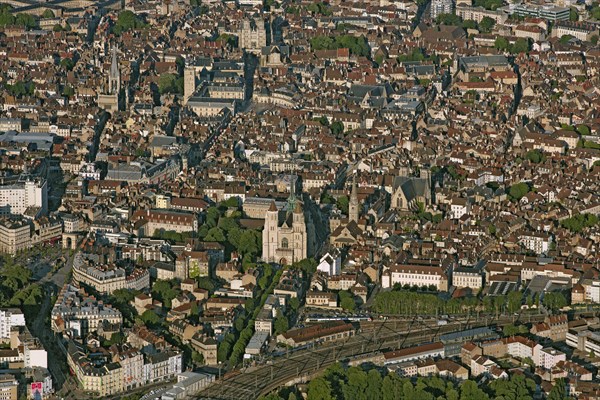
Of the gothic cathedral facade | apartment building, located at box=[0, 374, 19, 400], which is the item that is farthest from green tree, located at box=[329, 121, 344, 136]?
apartment building, located at box=[0, 374, 19, 400]

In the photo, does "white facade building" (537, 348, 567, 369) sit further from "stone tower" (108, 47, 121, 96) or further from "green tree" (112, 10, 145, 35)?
"green tree" (112, 10, 145, 35)

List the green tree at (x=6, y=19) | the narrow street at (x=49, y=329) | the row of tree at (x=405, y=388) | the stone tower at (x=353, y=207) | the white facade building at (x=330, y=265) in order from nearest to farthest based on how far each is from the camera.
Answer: the row of tree at (x=405, y=388) → the narrow street at (x=49, y=329) → the white facade building at (x=330, y=265) → the stone tower at (x=353, y=207) → the green tree at (x=6, y=19)

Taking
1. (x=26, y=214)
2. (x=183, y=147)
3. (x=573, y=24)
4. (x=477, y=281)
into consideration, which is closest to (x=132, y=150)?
(x=183, y=147)

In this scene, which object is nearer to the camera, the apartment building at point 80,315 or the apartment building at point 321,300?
the apartment building at point 80,315

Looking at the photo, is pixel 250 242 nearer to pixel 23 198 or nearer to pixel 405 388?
pixel 23 198

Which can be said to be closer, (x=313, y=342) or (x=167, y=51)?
(x=313, y=342)

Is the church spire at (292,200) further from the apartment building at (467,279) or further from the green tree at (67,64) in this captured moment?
the green tree at (67,64)

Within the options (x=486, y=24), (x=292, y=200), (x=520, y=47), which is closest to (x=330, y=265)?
(x=292, y=200)

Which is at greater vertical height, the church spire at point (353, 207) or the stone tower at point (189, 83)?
the stone tower at point (189, 83)

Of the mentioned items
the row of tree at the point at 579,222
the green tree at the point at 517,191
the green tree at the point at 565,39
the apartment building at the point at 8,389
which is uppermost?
the green tree at the point at 565,39

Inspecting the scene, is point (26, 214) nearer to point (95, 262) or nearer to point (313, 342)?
point (95, 262)

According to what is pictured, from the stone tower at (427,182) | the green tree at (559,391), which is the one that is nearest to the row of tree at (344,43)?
the stone tower at (427,182)
